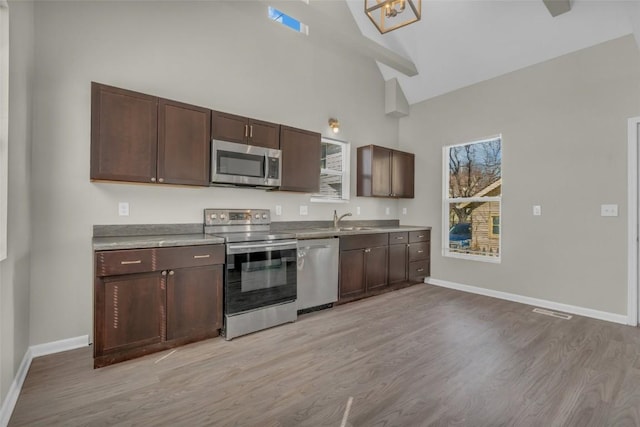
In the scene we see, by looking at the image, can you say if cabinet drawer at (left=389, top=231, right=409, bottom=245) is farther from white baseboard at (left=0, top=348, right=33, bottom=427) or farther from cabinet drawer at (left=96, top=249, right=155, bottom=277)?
white baseboard at (left=0, top=348, right=33, bottom=427)

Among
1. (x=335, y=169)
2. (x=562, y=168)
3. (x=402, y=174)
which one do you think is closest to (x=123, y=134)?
(x=335, y=169)

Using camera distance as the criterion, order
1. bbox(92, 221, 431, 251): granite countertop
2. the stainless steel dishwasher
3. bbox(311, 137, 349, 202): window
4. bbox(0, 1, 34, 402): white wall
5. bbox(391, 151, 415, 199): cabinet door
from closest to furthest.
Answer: bbox(0, 1, 34, 402): white wall → bbox(92, 221, 431, 251): granite countertop → the stainless steel dishwasher → bbox(311, 137, 349, 202): window → bbox(391, 151, 415, 199): cabinet door

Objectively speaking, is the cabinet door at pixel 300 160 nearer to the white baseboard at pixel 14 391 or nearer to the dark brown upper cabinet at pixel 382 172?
the dark brown upper cabinet at pixel 382 172

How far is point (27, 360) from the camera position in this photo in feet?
7.49

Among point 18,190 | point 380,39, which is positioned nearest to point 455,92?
point 380,39

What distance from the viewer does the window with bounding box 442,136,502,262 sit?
433 cm

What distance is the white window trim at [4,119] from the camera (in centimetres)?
168

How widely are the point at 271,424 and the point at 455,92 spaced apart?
16.0ft

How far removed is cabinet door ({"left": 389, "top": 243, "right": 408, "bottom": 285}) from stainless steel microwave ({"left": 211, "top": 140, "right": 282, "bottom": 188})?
6.59 feet

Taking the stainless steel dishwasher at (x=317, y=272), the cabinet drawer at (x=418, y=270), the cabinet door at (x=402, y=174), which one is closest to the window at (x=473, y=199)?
the cabinet drawer at (x=418, y=270)

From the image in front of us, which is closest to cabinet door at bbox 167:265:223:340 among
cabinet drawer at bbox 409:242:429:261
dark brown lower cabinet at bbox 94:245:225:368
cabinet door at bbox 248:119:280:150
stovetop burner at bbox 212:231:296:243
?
dark brown lower cabinet at bbox 94:245:225:368

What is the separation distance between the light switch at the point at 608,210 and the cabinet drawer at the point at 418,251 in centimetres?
217

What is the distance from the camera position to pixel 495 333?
2.95 meters

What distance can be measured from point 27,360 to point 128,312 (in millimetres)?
812
